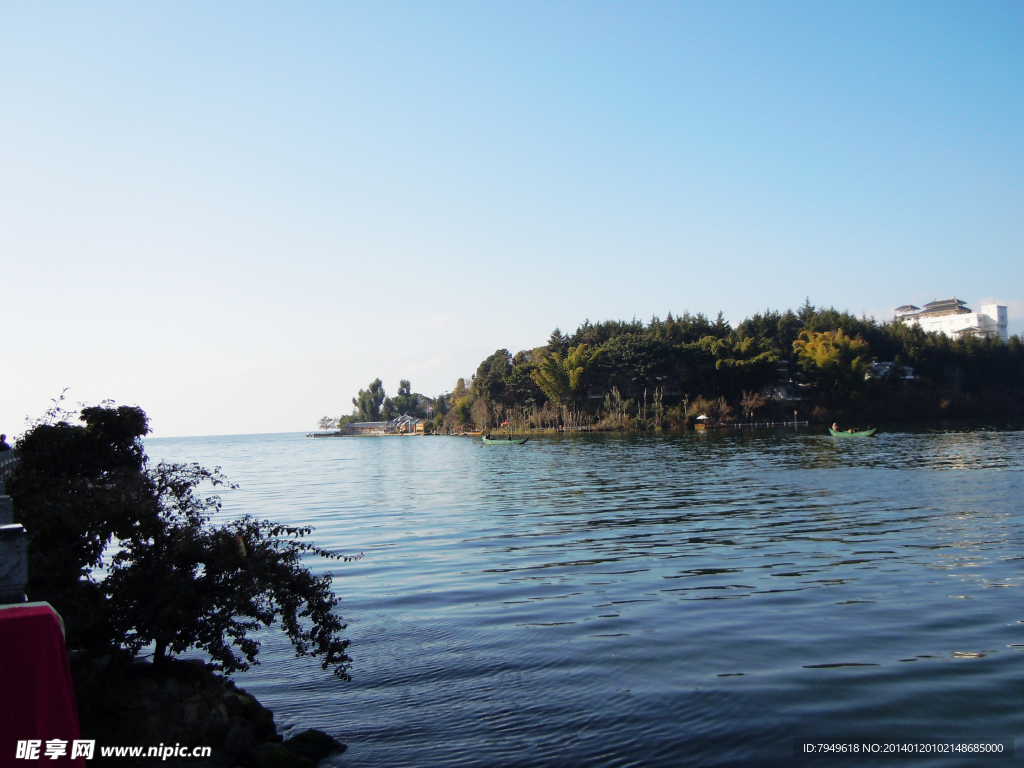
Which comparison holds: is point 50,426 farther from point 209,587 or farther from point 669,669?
point 669,669

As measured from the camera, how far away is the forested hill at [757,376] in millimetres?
87562

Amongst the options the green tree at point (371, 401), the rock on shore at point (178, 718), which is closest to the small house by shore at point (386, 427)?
the green tree at point (371, 401)

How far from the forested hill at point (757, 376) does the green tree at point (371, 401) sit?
84182 mm

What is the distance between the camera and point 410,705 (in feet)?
26.3

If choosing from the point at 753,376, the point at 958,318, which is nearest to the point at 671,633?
the point at 753,376

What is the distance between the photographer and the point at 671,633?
10.1 m

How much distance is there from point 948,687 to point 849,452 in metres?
37.4

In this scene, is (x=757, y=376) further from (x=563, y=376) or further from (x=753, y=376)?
(x=563, y=376)

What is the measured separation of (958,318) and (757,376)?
290 ft

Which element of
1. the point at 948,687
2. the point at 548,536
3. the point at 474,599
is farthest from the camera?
the point at 548,536

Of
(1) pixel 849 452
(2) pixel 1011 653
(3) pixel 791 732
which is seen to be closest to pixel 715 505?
(2) pixel 1011 653

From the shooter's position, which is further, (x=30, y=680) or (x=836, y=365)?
(x=836, y=365)

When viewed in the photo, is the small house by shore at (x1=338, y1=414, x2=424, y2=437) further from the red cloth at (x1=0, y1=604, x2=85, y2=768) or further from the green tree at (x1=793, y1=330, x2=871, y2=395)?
the red cloth at (x1=0, y1=604, x2=85, y2=768)

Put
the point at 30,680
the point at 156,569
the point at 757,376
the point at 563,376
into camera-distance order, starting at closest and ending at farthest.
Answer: the point at 30,680 < the point at 156,569 < the point at 757,376 < the point at 563,376
